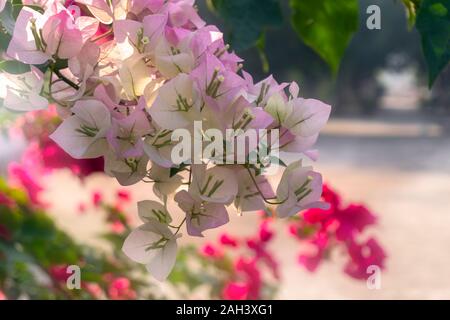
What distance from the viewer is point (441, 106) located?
18.5 meters

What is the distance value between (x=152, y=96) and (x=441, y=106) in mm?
18659

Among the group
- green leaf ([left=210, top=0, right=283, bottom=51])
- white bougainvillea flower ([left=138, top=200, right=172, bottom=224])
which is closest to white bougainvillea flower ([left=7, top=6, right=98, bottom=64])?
white bougainvillea flower ([left=138, top=200, right=172, bottom=224])

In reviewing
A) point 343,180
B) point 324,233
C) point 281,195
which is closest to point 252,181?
point 281,195

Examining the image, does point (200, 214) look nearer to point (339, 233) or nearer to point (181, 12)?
point (181, 12)

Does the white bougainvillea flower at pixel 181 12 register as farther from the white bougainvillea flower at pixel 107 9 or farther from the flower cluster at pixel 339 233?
the flower cluster at pixel 339 233

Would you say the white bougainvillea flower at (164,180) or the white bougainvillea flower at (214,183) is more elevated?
the white bougainvillea flower at (214,183)

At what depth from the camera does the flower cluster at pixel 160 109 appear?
0.49 metres

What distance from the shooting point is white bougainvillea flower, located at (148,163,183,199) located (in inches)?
20.6

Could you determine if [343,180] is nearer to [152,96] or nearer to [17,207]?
[17,207]

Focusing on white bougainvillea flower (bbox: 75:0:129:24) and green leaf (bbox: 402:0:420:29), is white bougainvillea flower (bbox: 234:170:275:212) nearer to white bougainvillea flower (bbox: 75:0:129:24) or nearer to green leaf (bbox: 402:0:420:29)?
white bougainvillea flower (bbox: 75:0:129:24)

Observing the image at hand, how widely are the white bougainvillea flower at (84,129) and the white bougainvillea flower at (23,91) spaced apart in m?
0.02

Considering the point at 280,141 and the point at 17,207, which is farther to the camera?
the point at 17,207

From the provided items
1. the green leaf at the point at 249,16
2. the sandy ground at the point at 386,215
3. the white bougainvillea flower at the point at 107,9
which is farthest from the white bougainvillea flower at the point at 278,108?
the sandy ground at the point at 386,215

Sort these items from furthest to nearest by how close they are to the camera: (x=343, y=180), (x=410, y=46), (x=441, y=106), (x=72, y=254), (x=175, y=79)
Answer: (x=410, y=46)
(x=441, y=106)
(x=343, y=180)
(x=72, y=254)
(x=175, y=79)
